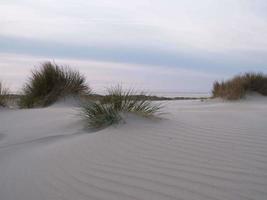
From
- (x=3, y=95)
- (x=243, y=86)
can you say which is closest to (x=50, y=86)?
(x=3, y=95)

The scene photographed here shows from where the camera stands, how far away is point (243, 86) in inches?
444

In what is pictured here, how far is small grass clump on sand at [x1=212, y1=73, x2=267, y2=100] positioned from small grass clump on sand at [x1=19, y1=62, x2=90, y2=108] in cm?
488

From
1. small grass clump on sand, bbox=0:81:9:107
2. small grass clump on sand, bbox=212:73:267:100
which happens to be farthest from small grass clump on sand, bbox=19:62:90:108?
small grass clump on sand, bbox=212:73:267:100

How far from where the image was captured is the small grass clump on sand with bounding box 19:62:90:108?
29.1 feet

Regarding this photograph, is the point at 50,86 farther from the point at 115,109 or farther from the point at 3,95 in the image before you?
the point at 115,109

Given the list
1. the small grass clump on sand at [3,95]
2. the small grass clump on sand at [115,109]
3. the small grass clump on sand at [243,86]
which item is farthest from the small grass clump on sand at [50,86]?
the small grass clump on sand at [243,86]

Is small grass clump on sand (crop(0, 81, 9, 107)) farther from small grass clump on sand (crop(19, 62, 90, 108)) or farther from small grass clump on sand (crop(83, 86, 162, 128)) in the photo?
small grass clump on sand (crop(83, 86, 162, 128))

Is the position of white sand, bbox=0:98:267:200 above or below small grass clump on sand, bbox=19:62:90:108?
below

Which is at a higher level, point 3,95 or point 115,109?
point 3,95

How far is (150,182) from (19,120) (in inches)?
163

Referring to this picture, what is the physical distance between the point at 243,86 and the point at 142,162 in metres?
8.88

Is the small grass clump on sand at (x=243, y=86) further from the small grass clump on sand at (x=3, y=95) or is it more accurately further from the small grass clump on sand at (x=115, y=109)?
the small grass clump on sand at (x=3, y=95)

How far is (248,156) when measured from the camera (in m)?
3.22

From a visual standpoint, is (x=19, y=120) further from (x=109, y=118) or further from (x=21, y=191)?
(x=21, y=191)
